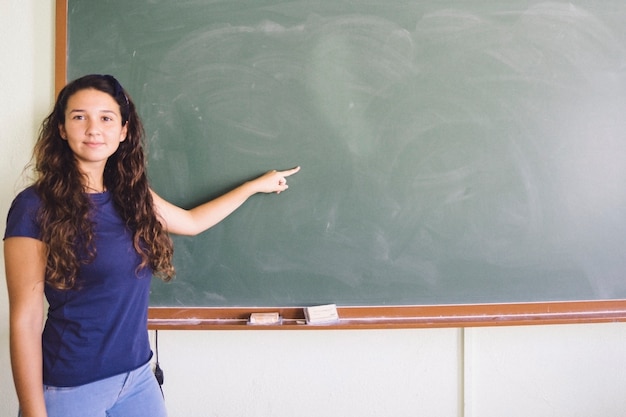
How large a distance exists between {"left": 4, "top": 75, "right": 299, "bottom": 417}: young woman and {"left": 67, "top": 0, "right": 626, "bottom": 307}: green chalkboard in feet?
1.41

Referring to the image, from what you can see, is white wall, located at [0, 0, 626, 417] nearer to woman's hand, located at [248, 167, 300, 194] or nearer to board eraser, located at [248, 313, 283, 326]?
board eraser, located at [248, 313, 283, 326]

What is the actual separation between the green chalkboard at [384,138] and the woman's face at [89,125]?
468 millimetres

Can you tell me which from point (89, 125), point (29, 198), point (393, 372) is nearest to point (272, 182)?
point (89, 125)

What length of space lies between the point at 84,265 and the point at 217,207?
57cm

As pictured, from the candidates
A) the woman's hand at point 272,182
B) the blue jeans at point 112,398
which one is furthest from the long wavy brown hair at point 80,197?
the woman's hand at point 272,182

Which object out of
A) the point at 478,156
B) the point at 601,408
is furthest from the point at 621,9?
the point at 601,408

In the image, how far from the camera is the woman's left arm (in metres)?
1.73

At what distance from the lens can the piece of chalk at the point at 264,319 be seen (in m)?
1.88

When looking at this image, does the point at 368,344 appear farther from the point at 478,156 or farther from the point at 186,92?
the point at 186,92

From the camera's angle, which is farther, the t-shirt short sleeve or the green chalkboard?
the green chalkboard

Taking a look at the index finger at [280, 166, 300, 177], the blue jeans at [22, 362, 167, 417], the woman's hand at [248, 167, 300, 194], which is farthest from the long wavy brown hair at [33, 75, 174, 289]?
the index finger at [280, 166, 300, 177]

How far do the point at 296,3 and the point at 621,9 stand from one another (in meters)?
1.31

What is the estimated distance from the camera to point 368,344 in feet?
6.72

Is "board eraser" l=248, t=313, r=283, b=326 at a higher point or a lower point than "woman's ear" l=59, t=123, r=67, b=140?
lower
